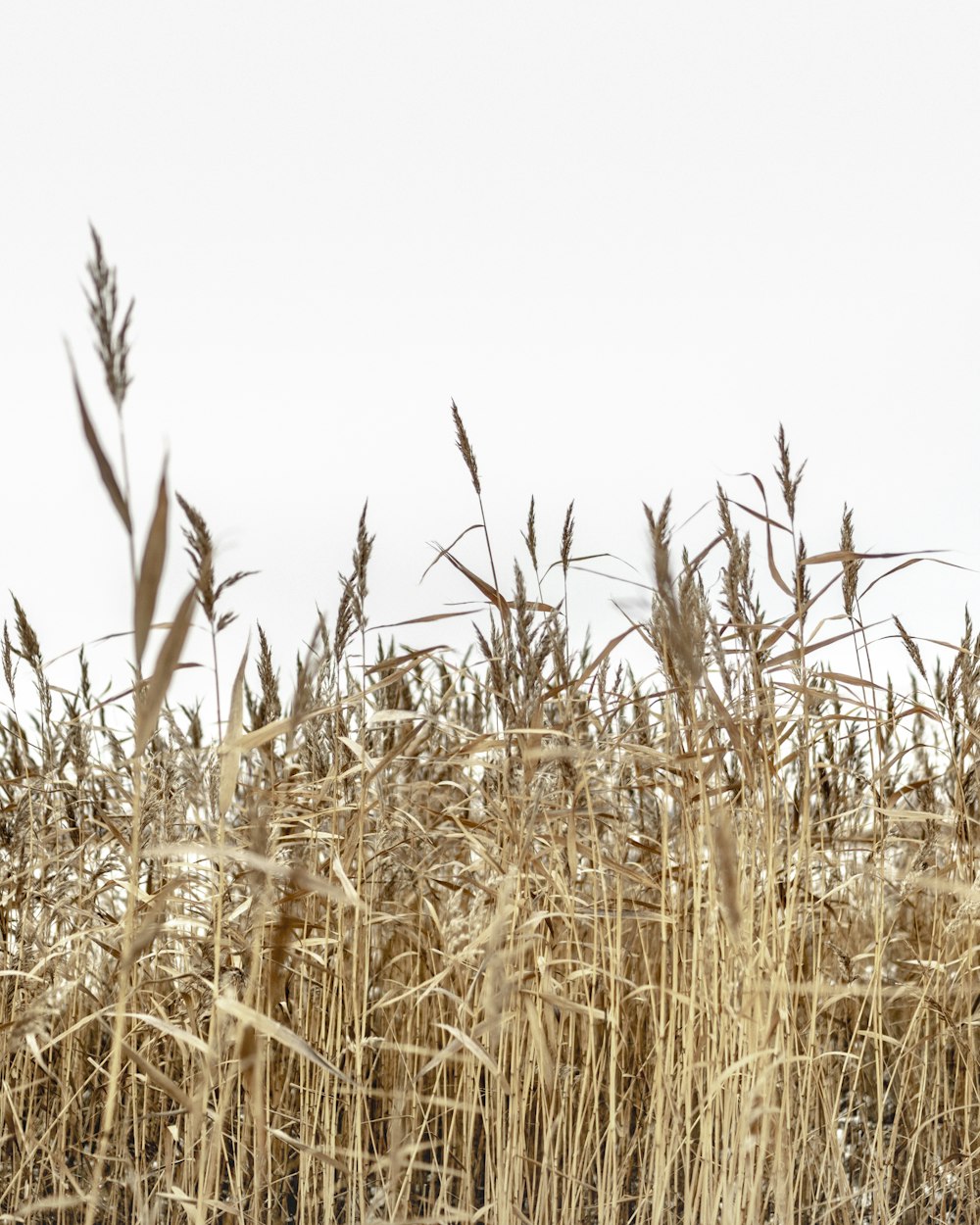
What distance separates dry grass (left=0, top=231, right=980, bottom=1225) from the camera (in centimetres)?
150

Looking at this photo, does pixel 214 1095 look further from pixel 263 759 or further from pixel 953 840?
pixel 953 840

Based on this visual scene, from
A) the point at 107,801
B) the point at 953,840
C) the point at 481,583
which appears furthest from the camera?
the point at 107,801

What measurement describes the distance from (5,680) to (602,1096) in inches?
59.5

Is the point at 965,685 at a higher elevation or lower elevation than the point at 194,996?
higher

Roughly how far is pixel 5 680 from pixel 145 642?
1395 millimetres

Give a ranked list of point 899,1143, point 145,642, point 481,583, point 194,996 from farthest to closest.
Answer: point 899,1143
point 194,996
point 481,583
point 145,642

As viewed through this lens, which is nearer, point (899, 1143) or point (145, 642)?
point (145, 642)

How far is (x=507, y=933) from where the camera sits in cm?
164

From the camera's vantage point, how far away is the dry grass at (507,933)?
4.93 feet

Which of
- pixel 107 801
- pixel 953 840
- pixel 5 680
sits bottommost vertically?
pixel 953 840

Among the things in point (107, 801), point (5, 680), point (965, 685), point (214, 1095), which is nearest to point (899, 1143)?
point (965, 685)

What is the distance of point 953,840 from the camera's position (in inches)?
81.2

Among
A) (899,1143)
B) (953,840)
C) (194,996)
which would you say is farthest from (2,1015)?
(899,1143)

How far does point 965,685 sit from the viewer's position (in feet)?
6.23
